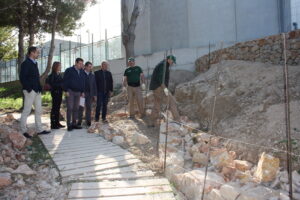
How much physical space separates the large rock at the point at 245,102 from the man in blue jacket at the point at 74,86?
2586 mm

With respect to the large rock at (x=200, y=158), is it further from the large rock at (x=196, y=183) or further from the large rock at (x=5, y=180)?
the large rock at (x=5, y=180)

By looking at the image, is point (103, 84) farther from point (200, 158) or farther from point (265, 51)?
point (265, 51)

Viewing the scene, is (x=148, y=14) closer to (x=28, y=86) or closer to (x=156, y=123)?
(x=156, y=123)

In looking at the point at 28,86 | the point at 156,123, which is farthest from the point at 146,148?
the point at 28,86

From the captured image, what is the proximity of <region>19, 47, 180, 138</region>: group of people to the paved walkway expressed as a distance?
740 mm

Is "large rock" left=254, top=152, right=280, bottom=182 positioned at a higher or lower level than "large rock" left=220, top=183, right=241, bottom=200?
higher

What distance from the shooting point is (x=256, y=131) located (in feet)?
15.4

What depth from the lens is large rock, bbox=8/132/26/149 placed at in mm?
4352

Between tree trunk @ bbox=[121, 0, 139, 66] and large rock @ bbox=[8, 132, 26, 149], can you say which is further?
tree trunk @ bbox=[121, 0, 139, 66]

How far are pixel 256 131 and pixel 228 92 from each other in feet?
6.11

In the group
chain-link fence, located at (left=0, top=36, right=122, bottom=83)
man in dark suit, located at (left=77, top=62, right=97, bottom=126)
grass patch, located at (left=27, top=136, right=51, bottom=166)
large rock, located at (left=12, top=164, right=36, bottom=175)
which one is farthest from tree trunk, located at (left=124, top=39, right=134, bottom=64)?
large rock, located at (left=12, top=164, right=36, bottom=175)

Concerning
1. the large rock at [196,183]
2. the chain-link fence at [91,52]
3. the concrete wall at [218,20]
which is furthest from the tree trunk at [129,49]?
the large rock at [196,183]

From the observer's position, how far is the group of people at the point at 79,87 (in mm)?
4891

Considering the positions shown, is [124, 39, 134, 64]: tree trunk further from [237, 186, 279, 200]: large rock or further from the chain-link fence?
[237, 186, 279, 200]: large rock
